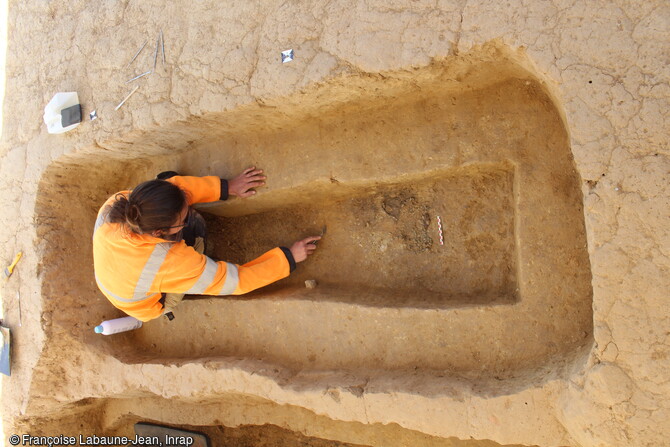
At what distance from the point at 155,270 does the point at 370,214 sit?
116cm

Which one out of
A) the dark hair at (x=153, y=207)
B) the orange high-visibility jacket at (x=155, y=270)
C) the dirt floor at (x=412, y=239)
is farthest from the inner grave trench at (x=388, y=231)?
the dark hair at (x=153, y=207)

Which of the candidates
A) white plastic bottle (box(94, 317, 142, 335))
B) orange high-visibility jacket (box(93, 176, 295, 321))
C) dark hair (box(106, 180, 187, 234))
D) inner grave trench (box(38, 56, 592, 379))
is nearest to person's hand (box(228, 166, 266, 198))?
inner grave trench (box(38, 56, 592, 379))

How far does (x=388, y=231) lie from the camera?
2691 mm

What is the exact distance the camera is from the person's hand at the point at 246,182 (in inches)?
105

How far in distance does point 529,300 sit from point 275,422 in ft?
5.33

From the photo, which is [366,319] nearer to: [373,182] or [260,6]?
[373,182]

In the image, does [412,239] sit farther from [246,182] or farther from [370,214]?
[246,182]

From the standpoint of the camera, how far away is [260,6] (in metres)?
2.31

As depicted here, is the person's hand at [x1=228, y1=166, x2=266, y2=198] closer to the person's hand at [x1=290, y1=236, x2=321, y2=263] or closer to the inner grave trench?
the inner grave trench

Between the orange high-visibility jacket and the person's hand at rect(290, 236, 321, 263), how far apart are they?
14cm

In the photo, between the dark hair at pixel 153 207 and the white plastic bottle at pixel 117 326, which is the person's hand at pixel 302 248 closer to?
the dark hair at pixel 153 207

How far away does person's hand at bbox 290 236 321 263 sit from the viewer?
2707 mm

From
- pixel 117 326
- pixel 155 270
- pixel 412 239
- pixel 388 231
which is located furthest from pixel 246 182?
pixel 117 326

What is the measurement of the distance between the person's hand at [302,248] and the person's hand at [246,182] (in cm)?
38
